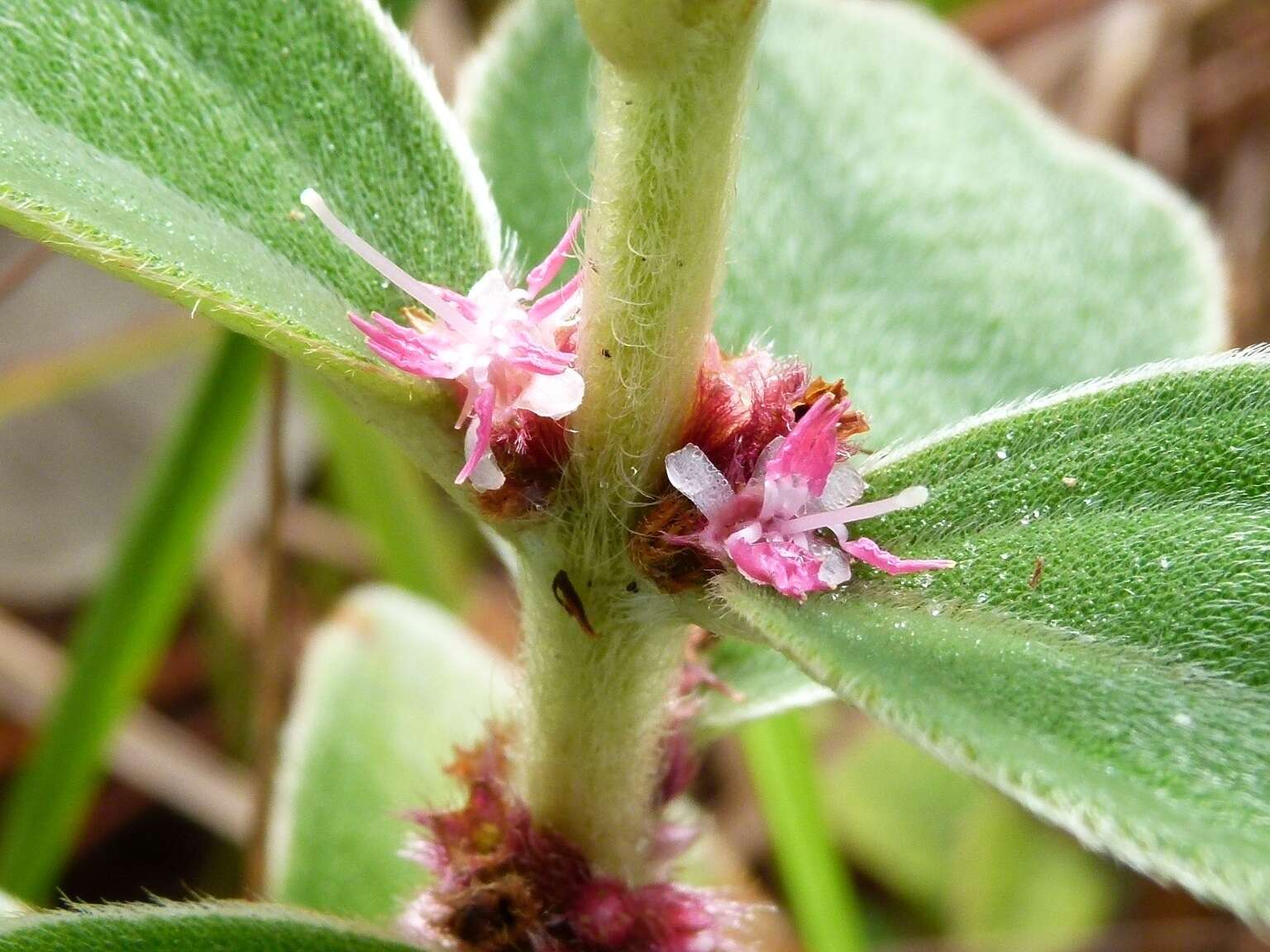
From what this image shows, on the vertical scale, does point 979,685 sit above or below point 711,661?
below

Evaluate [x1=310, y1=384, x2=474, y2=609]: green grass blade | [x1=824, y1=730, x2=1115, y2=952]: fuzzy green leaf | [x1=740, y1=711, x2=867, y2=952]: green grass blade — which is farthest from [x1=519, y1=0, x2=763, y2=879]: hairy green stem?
[x1=824, y1=730, x2=1115, y2=952]: fuzzy green leaf

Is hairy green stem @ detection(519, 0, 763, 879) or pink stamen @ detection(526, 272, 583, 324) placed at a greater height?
pink stamen @ detection(526, 272, 583, 324)

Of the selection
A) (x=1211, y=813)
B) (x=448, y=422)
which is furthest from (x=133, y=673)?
(x=1211, y=813)

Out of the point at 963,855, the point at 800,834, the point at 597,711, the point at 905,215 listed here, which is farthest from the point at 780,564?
the point at 963,855

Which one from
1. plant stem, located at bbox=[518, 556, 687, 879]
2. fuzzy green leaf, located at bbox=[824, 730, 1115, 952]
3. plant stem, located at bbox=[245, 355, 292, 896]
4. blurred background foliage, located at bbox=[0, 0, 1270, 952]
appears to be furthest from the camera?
fuzzy green leaf, located at bbox=[824, 730, 1115, 952]

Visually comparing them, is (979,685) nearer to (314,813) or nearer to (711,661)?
(711,661)

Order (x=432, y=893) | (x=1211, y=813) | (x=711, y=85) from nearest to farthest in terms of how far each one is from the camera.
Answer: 1. (x=1211, y=813)
2. (x=711, y=85)
3. (x=432, y=893)

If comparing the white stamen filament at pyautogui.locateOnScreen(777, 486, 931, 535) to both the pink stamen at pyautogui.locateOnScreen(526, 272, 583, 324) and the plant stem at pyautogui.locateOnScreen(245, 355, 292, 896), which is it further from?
the plant stem at pyautogui.locateOnScreen(245, 355, 292, 896)
